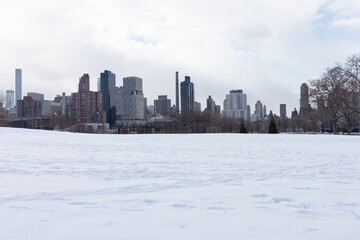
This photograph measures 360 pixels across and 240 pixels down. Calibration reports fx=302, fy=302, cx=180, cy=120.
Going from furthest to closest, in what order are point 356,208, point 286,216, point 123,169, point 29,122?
1. point 29,122
2. point 123,169
3. point 356,208
4. point 286,216

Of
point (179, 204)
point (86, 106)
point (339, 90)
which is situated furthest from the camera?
point (86, 106)

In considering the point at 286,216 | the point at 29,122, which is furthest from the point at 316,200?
the point at 29,122

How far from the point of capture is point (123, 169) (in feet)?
28.6

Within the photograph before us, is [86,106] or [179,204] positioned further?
[86,106]

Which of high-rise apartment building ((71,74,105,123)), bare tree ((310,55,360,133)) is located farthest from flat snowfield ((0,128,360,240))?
high-rise apartment building ((71,74,105,123))

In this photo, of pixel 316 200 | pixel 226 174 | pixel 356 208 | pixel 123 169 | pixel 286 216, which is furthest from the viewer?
pixel 123 169

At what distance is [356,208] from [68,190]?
16.8 ft

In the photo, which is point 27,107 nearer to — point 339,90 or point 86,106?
A: point 86,106

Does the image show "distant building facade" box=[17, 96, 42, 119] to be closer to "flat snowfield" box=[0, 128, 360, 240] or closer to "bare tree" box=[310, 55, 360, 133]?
"bare tree" box=[310, 55, 360, 133]

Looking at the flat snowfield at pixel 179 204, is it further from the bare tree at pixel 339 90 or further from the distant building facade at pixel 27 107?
the distant building facade at pixel 27 107

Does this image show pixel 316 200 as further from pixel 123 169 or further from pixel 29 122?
pixel 29 122

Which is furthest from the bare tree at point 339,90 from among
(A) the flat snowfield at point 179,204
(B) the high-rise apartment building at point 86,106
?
(B) the high-rise apartment building at point 86,106

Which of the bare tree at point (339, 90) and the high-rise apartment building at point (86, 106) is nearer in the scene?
the bare tree at point (339, 90)

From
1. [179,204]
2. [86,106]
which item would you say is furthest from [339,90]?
[86,106]
